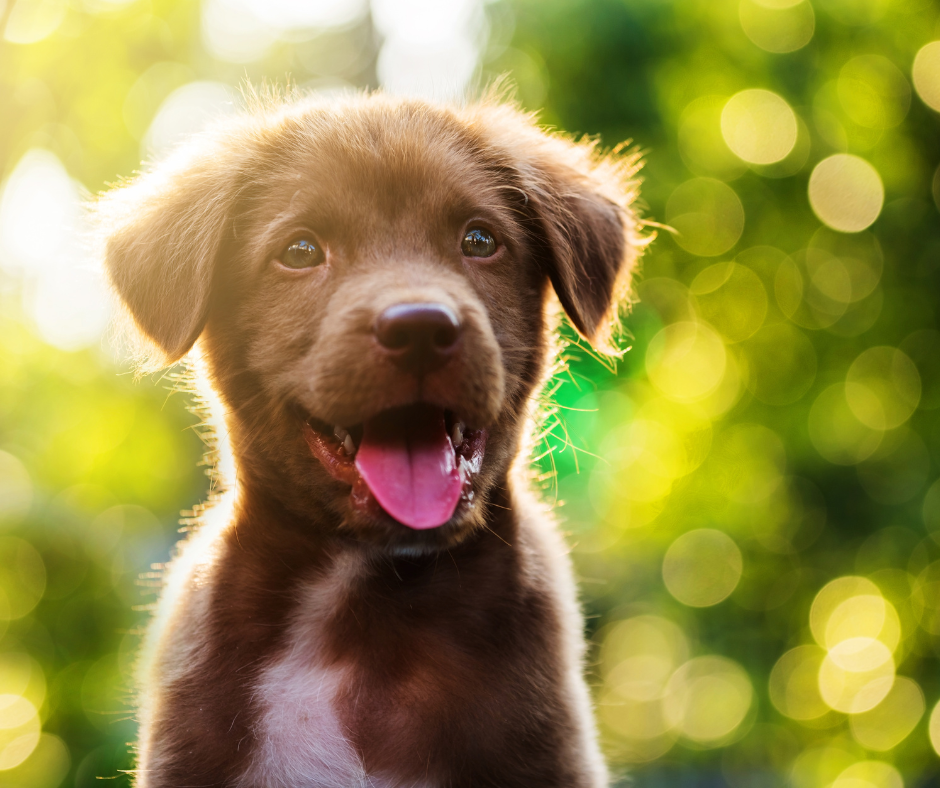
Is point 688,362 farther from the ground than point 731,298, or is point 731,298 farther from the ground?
point 731,298

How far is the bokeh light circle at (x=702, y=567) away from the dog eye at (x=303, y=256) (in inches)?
304

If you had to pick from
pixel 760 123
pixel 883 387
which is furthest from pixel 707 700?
pixel 760 123

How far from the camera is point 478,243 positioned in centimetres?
313

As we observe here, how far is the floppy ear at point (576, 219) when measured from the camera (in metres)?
3.38

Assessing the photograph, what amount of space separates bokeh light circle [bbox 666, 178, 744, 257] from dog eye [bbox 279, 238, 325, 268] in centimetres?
731

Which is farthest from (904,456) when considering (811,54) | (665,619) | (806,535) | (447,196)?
(447,196)

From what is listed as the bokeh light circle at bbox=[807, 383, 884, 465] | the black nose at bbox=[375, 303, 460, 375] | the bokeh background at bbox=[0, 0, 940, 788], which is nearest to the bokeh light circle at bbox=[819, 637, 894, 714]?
the bokeh background at bbox=[0, 0, 940, 788]

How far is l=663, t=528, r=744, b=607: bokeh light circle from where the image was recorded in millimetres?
9828

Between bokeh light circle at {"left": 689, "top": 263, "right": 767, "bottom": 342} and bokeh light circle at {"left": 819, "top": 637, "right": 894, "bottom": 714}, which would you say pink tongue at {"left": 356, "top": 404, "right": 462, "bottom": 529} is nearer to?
bokeh light circle at {"left": 689, "top": 263, "right": 767, "bottom": 342}

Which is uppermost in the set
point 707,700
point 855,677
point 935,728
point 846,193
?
point 846,193

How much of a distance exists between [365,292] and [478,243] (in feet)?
2.09

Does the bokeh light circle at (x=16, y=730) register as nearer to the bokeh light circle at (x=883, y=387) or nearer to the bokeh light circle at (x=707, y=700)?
the bokeh light circle at (x=707, y=700)

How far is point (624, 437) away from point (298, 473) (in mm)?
6725

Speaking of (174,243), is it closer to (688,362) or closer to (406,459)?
(406,459)
